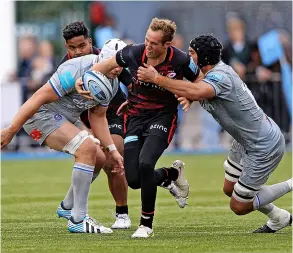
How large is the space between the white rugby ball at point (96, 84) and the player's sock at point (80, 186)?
29.2 inches

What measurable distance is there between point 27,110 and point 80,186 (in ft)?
3.21

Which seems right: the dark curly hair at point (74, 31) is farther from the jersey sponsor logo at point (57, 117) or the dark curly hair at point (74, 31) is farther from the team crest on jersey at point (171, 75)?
the team crest on jersey at point (171, 75)

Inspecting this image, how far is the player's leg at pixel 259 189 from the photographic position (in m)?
11.2

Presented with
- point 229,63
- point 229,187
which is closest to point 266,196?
point 229,187

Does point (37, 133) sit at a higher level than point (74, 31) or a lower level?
lower

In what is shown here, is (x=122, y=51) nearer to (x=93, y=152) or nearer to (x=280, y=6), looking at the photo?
(x=93, y=152)

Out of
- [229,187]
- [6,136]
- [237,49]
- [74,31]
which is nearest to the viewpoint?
[6,136]

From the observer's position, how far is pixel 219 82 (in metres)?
10.7

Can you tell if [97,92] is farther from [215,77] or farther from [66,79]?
[215,77]

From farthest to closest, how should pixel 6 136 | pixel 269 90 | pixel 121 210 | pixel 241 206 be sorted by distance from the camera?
1. pixel 269 90
2. pixel 121 210
3. pixel 241 206
4. pixel 6 136

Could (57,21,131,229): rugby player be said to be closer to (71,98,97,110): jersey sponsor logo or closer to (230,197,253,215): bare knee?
(71,98,97,110): jersey sponsor logo

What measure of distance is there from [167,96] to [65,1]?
21.3m

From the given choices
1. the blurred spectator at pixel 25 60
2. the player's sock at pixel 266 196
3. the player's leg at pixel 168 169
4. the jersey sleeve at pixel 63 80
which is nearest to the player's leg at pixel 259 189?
the player's sock at pixel 266 196

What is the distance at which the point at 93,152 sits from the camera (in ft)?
37.4
